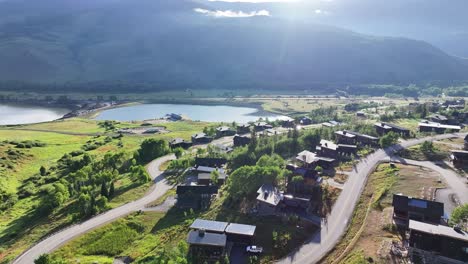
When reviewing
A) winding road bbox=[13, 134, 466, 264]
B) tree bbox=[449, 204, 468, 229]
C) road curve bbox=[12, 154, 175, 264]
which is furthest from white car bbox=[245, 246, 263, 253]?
tree bbox=[449, 204, 468, 229]

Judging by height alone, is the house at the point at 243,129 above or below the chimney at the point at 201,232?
above

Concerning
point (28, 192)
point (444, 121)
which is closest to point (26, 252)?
point (28, 192)

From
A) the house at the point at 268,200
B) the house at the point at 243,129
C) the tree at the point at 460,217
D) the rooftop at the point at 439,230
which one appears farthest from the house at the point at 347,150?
the house at the point at 243,129

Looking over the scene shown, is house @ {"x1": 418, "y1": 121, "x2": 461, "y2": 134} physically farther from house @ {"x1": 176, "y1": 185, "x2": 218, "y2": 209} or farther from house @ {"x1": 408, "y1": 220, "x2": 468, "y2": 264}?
house @ {"x1": 176, "y1": 185, "x2": 218, "y2": 209}

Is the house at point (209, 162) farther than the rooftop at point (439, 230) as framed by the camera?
Yes

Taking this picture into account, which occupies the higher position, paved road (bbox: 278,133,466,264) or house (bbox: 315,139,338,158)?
house (bbox: 315,139,338,158)

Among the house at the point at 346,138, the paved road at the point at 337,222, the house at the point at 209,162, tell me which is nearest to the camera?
the paved road at the point at 337,222

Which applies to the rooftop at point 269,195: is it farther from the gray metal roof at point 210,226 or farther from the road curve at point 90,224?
the road curve at point 90,224

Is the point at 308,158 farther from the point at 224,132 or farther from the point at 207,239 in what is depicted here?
the point at 224,132
